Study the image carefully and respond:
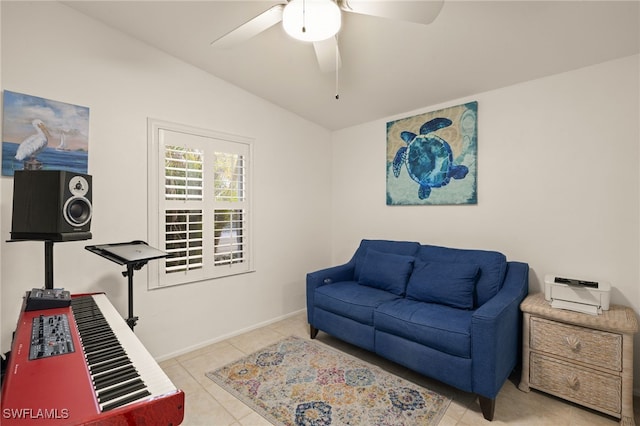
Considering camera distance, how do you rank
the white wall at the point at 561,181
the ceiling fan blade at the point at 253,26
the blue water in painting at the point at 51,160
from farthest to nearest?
the white wall at the point at 561,181
the blue water in painting at the point at 51,160
the ceiling fan blade at the point at 253,26

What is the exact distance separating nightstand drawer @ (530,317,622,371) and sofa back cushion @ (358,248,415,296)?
0.99 m

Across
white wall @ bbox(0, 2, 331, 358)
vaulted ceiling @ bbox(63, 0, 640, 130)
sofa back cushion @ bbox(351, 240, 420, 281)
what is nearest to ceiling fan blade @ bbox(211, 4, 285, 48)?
vaulted ceiling @ bbox(63, 0, 640, 130)

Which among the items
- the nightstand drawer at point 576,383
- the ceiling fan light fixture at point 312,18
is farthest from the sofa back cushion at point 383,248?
the ceiling fan light fixture at point 312,18

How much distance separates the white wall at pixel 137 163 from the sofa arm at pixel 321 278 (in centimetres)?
65

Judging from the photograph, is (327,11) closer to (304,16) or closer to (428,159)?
(304,16)

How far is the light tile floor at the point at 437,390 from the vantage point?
1.85 metres

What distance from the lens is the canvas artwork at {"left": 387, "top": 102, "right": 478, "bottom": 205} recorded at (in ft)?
9.32

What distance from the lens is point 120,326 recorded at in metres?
1.49

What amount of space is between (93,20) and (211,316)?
8.61 feet

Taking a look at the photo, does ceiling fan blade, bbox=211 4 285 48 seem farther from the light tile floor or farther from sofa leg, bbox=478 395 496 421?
sofa leg, bbox=478 395 496 421

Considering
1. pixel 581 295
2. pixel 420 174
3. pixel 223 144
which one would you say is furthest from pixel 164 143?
pixel 581 295

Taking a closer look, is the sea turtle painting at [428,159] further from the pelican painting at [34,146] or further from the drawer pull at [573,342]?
the pelican painting at [34,146]

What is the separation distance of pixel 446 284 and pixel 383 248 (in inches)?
35.8

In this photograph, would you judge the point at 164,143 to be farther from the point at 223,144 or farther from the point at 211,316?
the point at 211,316
